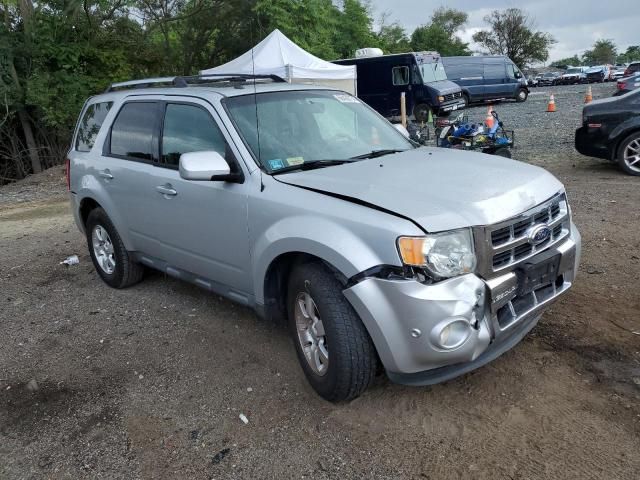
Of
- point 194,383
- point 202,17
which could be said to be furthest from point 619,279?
point 202,17

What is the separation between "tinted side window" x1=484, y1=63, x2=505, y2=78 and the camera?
26.4 meters

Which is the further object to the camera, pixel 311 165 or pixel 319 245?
pixel 311 165

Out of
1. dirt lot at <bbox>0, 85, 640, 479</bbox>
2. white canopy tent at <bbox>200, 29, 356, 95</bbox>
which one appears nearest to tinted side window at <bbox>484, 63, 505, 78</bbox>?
white canopy tent at <bbox>200, 29, 356, 95</bbox>

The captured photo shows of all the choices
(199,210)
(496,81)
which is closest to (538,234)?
(199,210)

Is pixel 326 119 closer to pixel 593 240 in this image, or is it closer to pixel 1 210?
pixel 593 240

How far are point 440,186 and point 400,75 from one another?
69.0 feet

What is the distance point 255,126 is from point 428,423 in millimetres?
2139

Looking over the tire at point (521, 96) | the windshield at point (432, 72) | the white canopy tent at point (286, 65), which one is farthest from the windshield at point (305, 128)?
the tire at point (521, 96)

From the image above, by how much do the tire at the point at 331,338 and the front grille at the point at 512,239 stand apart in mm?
719

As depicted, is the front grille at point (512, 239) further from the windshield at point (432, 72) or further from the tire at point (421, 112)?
the windshield at point (432, 72)

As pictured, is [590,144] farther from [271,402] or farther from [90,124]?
[271,402]

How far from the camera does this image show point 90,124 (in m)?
5.34

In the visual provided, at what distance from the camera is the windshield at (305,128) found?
3631 mm

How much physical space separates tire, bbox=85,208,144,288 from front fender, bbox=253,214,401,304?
84.9 inches
